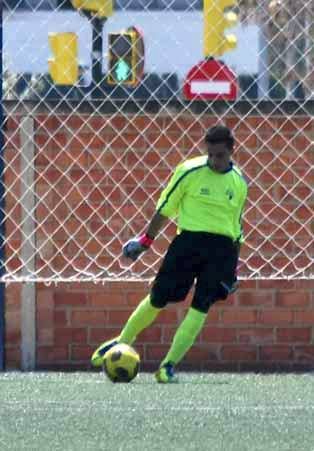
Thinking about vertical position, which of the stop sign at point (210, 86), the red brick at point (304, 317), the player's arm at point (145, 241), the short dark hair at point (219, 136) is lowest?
the red brick at point (304, 317)

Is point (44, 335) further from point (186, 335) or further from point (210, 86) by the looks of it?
point (210, 86)

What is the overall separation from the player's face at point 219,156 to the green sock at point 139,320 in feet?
3.14

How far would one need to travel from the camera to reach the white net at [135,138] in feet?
38.5

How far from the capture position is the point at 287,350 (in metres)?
11.8

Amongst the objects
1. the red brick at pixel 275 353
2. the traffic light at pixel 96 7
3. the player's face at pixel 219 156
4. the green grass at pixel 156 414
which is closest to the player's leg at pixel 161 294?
the green grass at pixel 156 414

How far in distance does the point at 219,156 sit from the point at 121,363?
54.9 inches

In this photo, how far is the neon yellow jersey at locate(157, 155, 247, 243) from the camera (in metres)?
10.6

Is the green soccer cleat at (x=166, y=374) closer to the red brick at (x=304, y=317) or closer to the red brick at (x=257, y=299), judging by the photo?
the red brick at (x=257, y=299)

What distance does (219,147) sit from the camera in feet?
34.3

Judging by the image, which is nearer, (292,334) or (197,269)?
(197,269)

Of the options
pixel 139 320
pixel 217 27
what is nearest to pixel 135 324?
pixel 139 320

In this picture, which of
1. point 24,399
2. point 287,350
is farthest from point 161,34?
A: point 24,399

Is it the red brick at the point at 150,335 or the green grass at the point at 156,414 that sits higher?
the red brick at the point at 150,335

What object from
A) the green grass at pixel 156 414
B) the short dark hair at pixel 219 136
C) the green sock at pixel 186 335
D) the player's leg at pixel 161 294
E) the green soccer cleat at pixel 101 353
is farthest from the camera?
the green soccer cleat at pixel 101 353
